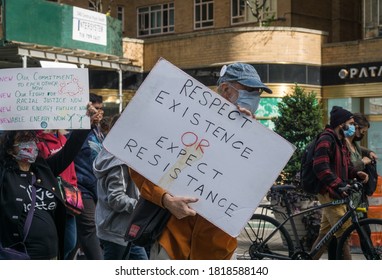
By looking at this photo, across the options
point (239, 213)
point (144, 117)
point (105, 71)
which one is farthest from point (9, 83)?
point (105, 71)

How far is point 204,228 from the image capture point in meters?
3.87

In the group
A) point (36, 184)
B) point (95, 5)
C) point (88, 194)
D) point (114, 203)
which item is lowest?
point (88, 194)

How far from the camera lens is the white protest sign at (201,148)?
12.3ft

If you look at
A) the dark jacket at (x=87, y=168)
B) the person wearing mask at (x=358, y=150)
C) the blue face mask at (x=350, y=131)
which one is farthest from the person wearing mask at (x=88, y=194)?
the person wearing mask at (x=358, y=150)

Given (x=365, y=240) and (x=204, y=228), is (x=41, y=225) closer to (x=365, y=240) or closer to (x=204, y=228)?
(x=204, y=228)

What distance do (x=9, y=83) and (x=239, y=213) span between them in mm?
2302

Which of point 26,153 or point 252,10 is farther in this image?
point 252,10

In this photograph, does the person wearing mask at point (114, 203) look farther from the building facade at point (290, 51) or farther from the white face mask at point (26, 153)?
the building facade at point (290, 51)

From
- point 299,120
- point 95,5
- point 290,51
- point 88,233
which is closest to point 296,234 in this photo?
point 88,233

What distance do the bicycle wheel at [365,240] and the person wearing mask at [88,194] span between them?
2475 millimetres

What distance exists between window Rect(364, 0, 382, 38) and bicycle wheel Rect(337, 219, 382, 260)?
17256 mm

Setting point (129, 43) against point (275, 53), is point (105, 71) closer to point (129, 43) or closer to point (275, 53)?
point (129, 43)

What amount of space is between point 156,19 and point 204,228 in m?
27.4

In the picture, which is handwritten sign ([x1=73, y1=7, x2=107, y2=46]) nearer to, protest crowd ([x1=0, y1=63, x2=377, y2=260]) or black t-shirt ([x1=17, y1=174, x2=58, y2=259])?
protest crowd ([x1=0, y1=63, x2=377, y2=260])
